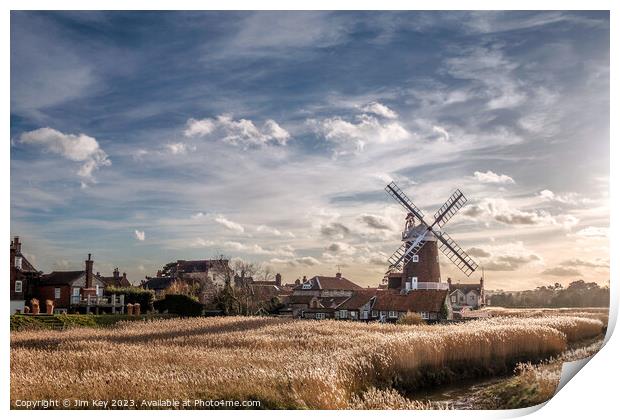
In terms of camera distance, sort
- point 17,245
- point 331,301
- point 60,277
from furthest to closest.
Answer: point 331,301
point 60,277
point 17,245

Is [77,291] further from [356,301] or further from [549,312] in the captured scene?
[549,312]

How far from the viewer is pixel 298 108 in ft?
33.3

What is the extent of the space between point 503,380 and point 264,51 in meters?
6.46

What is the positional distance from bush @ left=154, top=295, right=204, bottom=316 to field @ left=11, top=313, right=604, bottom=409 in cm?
217

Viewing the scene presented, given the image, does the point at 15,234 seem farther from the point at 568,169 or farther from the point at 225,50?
the point at 568,169

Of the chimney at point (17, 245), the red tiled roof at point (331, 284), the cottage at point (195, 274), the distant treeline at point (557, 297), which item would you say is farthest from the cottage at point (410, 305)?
the chimney at point (17, 245)

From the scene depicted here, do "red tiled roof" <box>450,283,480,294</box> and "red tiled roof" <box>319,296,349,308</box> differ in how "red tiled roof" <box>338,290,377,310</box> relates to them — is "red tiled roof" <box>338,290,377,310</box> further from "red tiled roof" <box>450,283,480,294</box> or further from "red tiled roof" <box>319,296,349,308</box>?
"red tiled roof" <box>450,283,480,294</box>

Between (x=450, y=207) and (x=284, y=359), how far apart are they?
12.3ft

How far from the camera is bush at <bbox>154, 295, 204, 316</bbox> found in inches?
582

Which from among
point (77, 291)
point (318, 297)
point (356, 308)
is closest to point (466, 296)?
point (356, 308)

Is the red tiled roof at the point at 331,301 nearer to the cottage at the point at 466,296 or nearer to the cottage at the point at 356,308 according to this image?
the cottage at the point at 356,308

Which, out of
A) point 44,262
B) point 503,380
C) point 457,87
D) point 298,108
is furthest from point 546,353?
point 44,262

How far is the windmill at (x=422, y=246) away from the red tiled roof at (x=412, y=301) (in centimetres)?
31

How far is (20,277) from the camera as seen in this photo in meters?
10.2
